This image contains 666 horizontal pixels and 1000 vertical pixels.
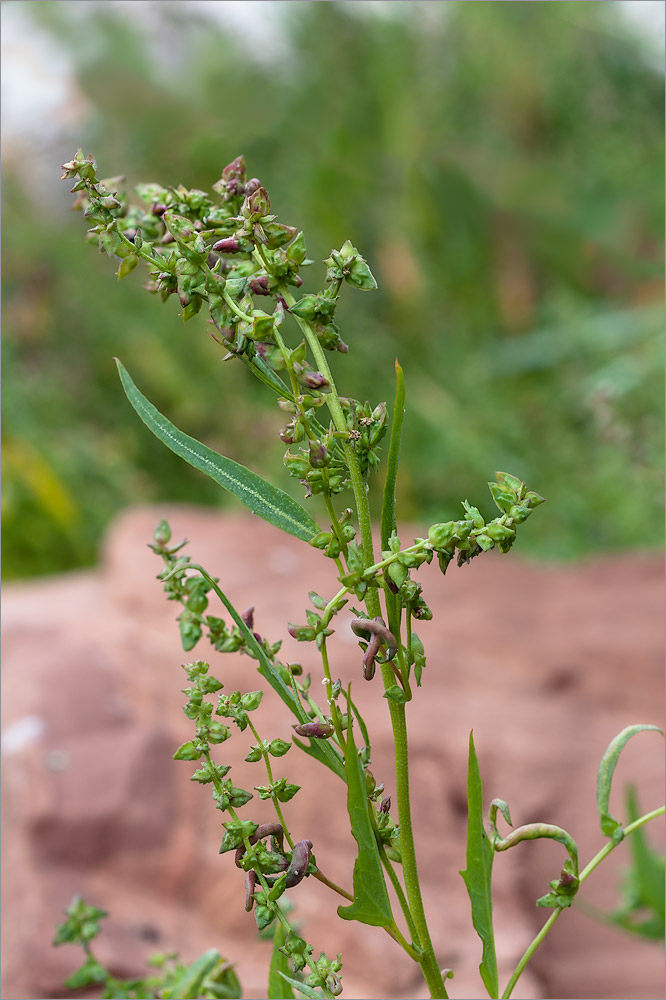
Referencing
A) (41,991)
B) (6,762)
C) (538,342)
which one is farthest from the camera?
(538,342)

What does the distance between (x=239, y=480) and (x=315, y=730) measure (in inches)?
4.6

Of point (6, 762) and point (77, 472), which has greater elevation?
point (77, 472)

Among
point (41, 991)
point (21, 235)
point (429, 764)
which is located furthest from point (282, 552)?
point (21, 235)

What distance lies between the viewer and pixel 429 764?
1.30 m

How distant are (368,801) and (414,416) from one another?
2274 millimetres

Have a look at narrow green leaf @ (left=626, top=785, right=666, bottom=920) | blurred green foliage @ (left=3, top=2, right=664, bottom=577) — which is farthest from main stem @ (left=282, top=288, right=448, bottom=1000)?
blurred green foliage @ (left=3, top=2, right=664, bottom=577)

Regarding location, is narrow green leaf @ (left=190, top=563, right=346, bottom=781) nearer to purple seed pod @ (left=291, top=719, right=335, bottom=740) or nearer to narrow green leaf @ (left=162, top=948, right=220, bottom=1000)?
purple seed pod @ (left=291, top=719, right=335, bottom=740)

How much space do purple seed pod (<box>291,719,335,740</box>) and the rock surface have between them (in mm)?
555

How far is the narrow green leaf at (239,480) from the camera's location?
1.44 feet

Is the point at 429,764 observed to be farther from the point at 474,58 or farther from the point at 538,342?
the point at 474,58

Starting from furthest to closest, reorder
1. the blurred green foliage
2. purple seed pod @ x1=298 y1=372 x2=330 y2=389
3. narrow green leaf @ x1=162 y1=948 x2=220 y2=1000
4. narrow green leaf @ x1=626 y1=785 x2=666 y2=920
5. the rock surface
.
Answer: the blurred green foliage → the rock surface → narrow green leaf @ x1=626 y1=785 x2=666 y2=920 → narrow green leaf @ x1=162 y1=948 x2=220 y2=1000 → purple seed pod @ x1=298 y1=372 x2=330 y2=389

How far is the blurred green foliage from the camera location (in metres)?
2.65

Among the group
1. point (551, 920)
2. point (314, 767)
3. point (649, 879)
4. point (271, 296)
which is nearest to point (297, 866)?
point (551, 920)

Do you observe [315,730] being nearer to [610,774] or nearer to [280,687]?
[280,687]
